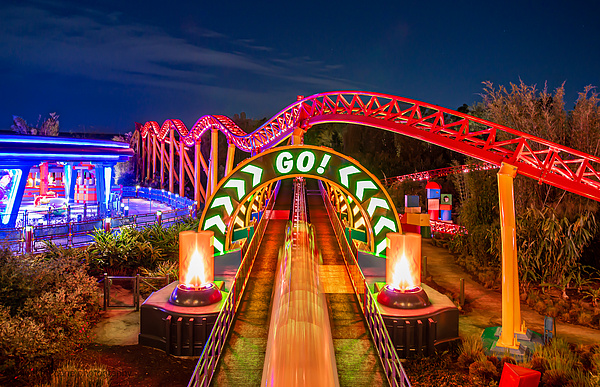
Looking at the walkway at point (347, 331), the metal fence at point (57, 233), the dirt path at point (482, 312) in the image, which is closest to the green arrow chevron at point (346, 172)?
the walkway at point (347, 331)

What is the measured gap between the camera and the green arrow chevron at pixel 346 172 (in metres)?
9.95

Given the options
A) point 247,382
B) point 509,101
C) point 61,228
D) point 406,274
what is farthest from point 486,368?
point 61,228

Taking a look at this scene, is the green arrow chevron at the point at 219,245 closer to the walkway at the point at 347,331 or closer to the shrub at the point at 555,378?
the walkway at the point at 347,331

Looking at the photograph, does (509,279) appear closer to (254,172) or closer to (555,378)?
(555,378)

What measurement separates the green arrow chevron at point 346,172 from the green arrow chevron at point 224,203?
2.72 meters

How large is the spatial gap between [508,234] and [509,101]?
8.94 metres

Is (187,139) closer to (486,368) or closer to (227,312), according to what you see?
(227,312)

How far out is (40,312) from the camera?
8.18m

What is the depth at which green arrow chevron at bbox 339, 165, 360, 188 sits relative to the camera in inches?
392

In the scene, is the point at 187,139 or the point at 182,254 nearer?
the point at 182,254

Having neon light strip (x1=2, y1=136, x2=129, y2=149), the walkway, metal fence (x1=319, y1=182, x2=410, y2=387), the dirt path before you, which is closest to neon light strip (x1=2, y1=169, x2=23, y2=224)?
neon light strip (x1=2, y1=136, x2=129, y2=149)

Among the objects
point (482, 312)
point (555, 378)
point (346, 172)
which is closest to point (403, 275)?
point (346, 172)

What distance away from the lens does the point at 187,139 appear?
113ft

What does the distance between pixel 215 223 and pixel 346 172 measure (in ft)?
10.8
